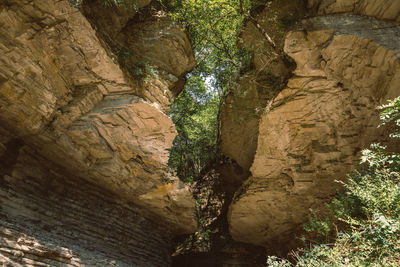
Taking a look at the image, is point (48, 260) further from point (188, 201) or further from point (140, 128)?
point (188, 201)

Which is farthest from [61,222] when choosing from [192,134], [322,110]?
[322,110]

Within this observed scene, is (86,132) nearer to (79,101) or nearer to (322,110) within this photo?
(79,101)

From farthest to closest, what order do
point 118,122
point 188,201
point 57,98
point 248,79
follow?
point 248,79
point 188,201
point 118,122
point 57,98

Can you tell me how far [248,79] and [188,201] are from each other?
15.1 feet

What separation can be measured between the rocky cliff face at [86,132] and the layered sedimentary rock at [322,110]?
2844 mm

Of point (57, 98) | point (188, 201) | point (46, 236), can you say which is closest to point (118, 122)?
point (57, 98)

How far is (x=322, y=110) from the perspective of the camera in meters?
5.65

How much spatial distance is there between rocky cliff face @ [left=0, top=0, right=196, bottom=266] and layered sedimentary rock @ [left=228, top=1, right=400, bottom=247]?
2844 mm

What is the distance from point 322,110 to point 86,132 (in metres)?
5.85

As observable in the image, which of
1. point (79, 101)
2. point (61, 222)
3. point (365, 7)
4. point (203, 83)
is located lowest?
point (61, 222)

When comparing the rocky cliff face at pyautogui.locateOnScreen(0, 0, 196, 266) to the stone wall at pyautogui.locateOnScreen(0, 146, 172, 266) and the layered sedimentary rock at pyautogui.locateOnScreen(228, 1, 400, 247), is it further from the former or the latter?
the layered sedimentary rock at pyautogui.locateOnScreen(228, 1, 400, 247)

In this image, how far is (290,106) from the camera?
584 centimetres

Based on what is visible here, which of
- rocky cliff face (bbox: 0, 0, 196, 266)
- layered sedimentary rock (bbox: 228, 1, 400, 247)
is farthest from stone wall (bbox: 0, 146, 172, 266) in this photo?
layered sedimentary rock (bbox: 228, 1, 400, 247)

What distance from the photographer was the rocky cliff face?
14.8 feet
